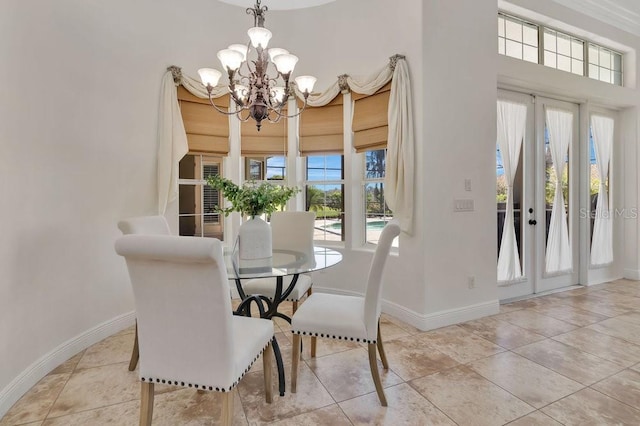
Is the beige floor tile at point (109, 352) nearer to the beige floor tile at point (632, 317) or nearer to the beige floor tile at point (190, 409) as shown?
the beige floor tile at point (190, 409)

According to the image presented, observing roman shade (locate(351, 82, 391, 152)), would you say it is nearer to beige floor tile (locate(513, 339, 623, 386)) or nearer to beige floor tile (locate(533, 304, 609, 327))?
beige floor tile (locate(513, 339, 623, 386))

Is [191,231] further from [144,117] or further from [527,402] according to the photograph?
[527,402]

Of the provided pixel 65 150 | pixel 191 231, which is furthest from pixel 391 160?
pixel 65 150

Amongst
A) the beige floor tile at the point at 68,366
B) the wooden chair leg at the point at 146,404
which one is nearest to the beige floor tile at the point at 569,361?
the wooden chair leg at the point at 146,404

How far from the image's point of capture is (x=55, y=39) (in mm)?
2328

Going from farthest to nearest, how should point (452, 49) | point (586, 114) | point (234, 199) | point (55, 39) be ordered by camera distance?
point (586, 114)
point (452, 49)
point (55, 39)
point (234, 199)

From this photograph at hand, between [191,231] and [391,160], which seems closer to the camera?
[391,160]

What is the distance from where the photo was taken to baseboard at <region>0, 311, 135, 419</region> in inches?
73.1

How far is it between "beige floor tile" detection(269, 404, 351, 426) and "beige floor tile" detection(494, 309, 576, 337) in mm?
2085

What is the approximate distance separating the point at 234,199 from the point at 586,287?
4603 mm

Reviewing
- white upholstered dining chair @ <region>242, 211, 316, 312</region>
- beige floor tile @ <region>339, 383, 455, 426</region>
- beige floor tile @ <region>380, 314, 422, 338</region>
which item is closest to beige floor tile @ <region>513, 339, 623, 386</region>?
beige floor tile @ <region>380, 314, 422, 338</region>

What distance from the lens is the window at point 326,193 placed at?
12.6 feet

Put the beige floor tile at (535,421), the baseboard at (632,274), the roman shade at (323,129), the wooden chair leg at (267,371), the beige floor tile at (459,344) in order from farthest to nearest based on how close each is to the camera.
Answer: the baseboard at (632,274) → the roman shade at (323,129) → the beige floor tile at (459,344) → the wooden chair leg at (267,371) → the beige floor tile at (535,421)

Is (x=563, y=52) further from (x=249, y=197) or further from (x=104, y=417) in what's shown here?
(x=104, y=417)
